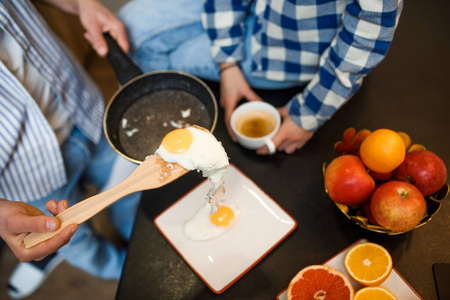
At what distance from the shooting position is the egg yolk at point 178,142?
837 mm

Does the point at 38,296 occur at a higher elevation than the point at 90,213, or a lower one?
lower

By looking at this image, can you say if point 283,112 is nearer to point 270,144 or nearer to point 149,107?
point 270,144

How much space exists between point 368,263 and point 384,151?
0.98ft

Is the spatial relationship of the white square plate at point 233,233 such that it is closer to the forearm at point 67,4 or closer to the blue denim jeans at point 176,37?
the blue denim jeans at point 176,37

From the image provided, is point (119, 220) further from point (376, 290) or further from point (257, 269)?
point (376, 290)

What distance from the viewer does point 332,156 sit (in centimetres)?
116

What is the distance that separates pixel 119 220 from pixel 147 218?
Answer: 0.72 metres

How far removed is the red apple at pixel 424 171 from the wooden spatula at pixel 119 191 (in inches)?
23.5

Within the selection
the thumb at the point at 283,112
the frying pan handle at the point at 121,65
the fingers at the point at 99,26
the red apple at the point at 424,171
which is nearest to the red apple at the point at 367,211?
the red apple at the point at 424,171

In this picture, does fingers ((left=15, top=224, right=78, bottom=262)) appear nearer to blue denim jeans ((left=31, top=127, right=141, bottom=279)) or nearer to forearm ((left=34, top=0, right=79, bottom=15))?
blue denim jeans ((left=31, top=127, right=141, bottom=279))

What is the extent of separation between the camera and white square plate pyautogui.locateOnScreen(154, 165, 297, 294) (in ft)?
3.22

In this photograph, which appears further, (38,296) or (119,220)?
(38,296)

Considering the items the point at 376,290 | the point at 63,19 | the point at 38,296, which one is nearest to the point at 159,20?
the point at 376,290

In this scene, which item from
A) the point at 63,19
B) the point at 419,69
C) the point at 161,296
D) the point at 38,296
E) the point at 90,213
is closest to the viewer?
the point at 90,213
